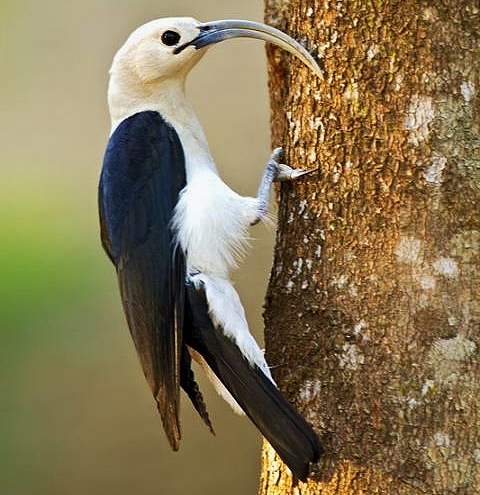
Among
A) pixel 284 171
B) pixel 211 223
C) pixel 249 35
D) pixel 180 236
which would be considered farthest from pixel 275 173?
pixel 249 35

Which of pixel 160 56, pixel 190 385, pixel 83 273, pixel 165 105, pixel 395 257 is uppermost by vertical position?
pixel 160 56

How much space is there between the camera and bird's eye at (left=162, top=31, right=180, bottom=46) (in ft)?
11.8

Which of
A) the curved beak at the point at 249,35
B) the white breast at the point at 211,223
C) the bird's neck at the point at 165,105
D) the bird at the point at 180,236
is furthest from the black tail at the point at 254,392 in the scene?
the curved beak at the point at 249,35

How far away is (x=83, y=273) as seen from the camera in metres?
6.03

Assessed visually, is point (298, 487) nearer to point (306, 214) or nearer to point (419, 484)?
point (419, 484)

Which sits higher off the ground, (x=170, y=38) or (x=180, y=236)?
(x=170, y=38)

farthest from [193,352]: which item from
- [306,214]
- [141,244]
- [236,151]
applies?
[236,151]

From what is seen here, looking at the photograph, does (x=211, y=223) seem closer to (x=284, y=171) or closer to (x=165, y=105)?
(x=284, y=171)

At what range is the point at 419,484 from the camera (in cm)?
293

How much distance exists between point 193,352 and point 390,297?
76 centimetres

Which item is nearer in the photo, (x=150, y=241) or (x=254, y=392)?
(x=254, y=392)

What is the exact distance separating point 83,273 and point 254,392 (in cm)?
309

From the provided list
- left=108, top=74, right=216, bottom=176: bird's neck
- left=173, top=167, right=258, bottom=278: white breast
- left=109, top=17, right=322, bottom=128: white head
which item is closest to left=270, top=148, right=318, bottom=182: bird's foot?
left=173, top=167, right=258, bottom=278: white breast

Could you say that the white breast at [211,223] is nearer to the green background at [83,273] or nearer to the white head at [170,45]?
the white head at [170,45]
